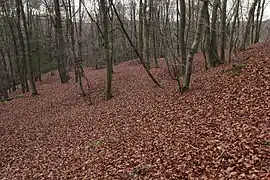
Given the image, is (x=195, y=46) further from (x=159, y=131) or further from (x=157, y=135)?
(x=157, y=135)

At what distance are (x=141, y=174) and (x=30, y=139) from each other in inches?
343

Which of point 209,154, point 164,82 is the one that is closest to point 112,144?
point 209,154

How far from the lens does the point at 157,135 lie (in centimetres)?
968

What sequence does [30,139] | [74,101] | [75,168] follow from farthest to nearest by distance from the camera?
1. [74,101]
2. [30,139]
3. [75,168]

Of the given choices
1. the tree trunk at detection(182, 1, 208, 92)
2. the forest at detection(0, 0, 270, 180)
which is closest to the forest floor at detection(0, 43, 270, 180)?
the forest at detection(0, 0, 270, 180)

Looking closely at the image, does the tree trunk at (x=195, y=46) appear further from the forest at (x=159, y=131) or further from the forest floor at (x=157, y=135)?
the forest floor at (x=157, y=135)

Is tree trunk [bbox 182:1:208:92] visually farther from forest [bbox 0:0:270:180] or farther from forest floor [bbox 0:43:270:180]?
forest floor [bbox 0:43:270:180]

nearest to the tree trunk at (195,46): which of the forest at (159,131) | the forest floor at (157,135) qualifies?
the forest at (159,131)

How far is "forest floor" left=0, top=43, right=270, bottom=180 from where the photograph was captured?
22.3 feet

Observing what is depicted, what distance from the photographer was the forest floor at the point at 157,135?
6.81 metres

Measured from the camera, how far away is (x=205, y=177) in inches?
240

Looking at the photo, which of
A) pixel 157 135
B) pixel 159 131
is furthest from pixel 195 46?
pixel 157 135

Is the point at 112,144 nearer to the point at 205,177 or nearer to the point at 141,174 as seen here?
the point at 141,174

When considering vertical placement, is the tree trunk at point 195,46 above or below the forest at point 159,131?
above
